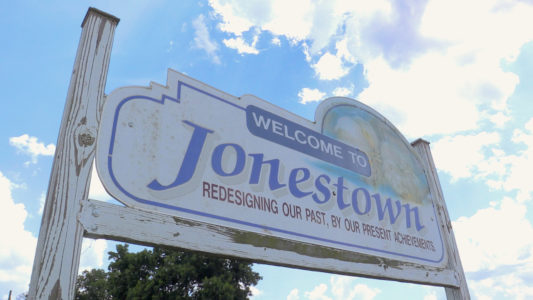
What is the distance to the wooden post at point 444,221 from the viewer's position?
442 cm

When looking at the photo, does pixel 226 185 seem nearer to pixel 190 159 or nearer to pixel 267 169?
pixel 190 159

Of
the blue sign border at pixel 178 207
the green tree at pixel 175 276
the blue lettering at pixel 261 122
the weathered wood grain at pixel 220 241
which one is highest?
the green tree at pixel 175 276

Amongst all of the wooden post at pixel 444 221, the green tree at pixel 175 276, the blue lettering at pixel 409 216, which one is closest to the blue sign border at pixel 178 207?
the blue lettering at pixel 409 216

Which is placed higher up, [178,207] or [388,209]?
[388,209]

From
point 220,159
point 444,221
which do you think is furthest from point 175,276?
point 220,159

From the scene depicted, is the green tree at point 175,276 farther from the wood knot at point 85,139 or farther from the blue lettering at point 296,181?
the wood knot at point 85,139

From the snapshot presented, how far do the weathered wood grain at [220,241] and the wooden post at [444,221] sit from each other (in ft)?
3.06

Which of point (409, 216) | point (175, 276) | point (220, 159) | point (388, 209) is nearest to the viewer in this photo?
point (220, 159)

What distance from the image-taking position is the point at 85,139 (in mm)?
2461

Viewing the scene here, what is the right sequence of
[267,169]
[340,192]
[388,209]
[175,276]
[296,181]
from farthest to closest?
1. [175,276]
2. [388,209]
3. [340,192]
4. [296,181]
5. [267,169]

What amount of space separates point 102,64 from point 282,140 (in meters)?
1.60

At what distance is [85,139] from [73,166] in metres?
0.18

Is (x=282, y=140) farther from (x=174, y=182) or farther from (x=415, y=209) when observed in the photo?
(x=415, y=209)

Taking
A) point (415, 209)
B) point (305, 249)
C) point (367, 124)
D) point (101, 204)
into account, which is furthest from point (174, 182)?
point (415, 209)
